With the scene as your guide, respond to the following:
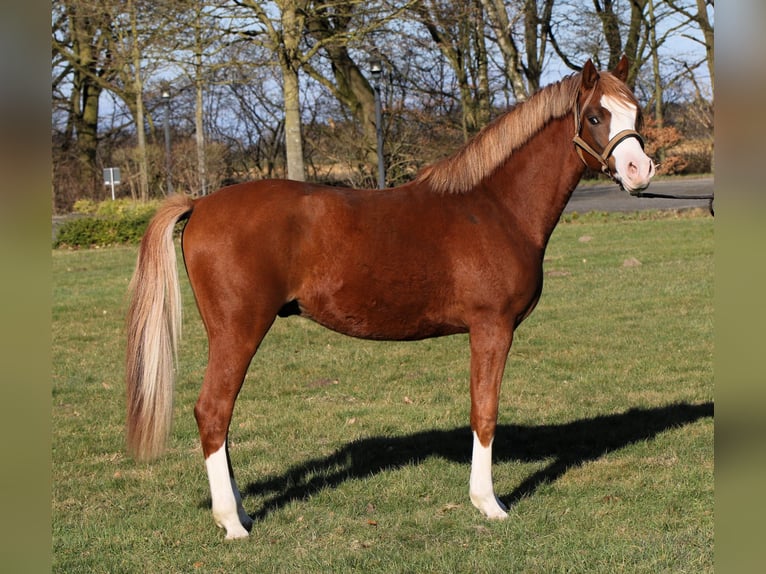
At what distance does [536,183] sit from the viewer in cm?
468

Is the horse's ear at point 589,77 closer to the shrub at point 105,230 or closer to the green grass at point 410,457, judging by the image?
the green grass at point 410,457

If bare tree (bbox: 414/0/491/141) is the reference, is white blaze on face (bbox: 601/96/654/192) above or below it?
below

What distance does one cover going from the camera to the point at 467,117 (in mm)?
23828

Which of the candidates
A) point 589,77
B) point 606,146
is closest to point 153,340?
point 606,146

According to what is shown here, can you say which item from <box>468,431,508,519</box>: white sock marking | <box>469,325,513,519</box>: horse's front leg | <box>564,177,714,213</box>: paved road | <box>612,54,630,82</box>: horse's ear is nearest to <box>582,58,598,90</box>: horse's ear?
<box>612,54,630,82</box>: horse's ear

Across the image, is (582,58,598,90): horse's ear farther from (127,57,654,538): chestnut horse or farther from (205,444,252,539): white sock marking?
(205,444,252,539): white sock marking

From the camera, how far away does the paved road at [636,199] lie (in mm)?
22062

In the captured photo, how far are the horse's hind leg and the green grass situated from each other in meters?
0.21

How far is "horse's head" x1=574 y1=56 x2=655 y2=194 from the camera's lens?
4.16 m

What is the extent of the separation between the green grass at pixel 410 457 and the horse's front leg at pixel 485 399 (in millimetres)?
141

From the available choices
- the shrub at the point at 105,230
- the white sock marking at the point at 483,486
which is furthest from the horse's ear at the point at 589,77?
the shrub at the point at 105,230

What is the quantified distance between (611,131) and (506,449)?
251 cm

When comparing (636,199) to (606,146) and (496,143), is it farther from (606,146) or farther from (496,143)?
(606,146)
